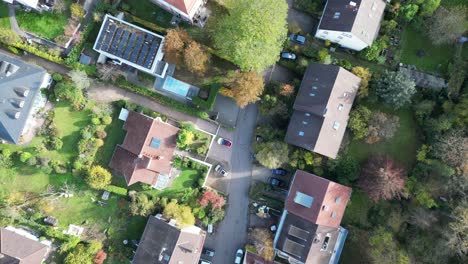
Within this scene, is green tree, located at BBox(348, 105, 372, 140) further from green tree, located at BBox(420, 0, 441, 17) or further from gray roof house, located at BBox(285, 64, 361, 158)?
green tree, located at BBox(420, 0, 441, 17)

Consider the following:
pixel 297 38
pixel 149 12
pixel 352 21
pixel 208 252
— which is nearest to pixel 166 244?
pixel 208 252

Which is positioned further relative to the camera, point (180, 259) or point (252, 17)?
point (180, 259)

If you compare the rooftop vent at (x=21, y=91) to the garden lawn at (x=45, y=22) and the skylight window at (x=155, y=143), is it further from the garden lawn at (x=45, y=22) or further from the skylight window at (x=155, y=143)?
the skylight window at (x=155, y=143)

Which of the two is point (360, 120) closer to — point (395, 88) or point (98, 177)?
point (395, 88)

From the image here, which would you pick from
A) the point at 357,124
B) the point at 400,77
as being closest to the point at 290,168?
the point at 357,124

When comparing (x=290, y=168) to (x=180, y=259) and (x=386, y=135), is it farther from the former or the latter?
(x=180, y=259)
